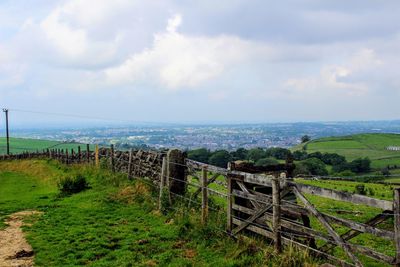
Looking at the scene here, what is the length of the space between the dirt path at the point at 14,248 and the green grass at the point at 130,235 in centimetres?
21

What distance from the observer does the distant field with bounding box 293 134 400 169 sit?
62.8 metres

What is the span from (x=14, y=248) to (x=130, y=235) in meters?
3.02

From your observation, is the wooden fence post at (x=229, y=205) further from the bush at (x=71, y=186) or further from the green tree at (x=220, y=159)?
the green tree at (x=220, y=159)

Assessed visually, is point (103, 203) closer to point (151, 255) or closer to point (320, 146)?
point (151, 255)

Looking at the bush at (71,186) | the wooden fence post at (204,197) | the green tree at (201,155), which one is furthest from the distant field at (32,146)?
the wooden fence post at (204,197)

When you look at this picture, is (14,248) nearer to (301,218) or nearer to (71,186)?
(301,218)

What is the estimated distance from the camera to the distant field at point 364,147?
62.8 m

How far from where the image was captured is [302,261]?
7.52 metres

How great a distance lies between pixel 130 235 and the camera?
1112cm

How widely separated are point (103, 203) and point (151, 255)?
6.30m

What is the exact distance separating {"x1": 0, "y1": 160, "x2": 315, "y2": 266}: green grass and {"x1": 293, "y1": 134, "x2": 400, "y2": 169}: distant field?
49.1 m

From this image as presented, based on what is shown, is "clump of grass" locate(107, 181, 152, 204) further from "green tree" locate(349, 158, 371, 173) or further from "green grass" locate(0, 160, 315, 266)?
"green tree" locate(349, 158, 371, 173)

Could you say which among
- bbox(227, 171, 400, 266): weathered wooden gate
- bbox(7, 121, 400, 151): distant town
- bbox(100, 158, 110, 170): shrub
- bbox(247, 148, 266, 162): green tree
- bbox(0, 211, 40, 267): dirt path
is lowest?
bbox(7, 121, 400, 151): distant town

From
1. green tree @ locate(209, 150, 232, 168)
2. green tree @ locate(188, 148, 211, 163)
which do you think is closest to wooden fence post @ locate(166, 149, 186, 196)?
green tree @ locate(209, 150, 232, 168)
